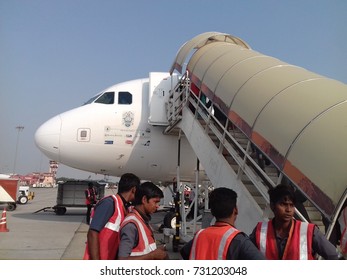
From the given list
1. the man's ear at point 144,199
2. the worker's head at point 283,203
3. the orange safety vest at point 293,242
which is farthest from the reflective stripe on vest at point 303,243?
the man's ear at point 144,199

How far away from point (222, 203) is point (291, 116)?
2186 mm

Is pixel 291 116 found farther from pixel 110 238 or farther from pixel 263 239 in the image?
pixel 110 238

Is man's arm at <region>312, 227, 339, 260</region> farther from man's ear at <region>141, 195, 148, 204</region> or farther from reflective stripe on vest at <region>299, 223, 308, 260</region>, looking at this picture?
man's ear at <region>141, 195, 148, 204</region>

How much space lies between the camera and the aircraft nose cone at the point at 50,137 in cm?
1220

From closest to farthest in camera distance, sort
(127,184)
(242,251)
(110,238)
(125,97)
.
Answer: (242,251) → (110,238) → (127,184) → (125,97)

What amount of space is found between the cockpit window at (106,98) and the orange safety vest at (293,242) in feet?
33.5

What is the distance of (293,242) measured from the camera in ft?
9.36

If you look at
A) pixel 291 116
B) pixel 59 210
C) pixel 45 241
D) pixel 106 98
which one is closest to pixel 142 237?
pixel 291 116

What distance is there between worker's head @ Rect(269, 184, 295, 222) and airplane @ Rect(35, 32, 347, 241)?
0.70 meters

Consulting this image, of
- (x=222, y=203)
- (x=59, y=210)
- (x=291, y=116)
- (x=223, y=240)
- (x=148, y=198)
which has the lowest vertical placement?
(x=59, y=210)

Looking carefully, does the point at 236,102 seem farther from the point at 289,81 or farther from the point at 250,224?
the point at 250,224

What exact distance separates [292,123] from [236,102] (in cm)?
172

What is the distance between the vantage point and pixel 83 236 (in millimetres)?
11812
